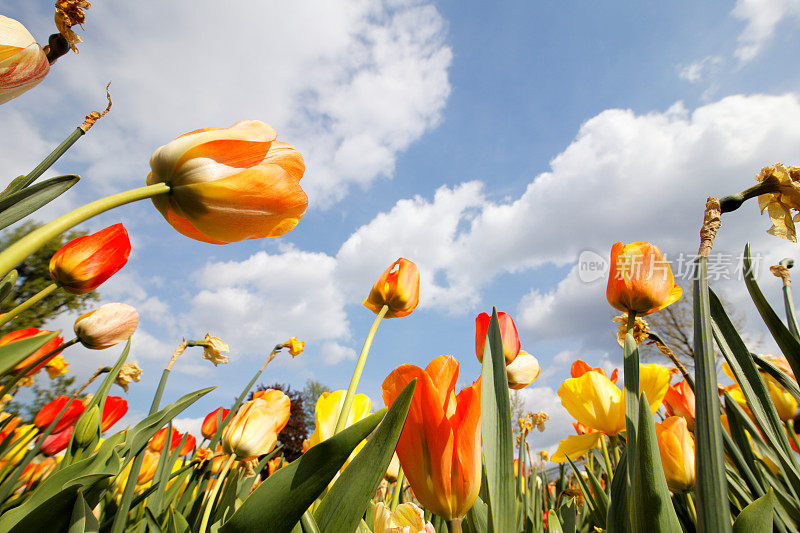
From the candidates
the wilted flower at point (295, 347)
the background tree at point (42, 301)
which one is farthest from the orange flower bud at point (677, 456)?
the background tree at point (42, 301)

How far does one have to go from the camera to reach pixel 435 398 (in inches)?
21.4

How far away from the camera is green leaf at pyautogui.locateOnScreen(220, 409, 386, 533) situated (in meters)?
0.38

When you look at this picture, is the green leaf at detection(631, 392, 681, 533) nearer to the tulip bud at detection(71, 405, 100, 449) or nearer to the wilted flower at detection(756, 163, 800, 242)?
the wilted flower at detection(756, 163, 800, 242)

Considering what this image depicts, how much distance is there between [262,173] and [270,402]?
1438 mm

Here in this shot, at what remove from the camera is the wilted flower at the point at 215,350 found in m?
1.57

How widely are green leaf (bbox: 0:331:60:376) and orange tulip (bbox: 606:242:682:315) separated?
1.02 meters

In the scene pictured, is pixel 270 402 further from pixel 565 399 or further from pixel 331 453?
pixel 331 453

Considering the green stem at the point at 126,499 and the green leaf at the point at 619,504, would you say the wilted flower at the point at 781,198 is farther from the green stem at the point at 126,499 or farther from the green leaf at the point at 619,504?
the green stem at the point at 126,499

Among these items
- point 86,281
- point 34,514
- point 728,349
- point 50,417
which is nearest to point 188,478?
point 50,417

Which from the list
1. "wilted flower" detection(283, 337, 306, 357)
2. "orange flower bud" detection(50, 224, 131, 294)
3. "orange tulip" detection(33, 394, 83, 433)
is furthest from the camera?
"wilted flower" detection(283, 337, 306, 357)

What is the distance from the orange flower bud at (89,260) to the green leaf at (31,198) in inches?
27.7

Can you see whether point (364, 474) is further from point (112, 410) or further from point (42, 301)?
point (42, 301)

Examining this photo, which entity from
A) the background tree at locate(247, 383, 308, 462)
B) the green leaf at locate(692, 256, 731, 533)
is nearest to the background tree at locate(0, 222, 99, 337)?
the background tree at locate(247, 383, 308, 462)

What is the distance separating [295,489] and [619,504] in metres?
0.53
